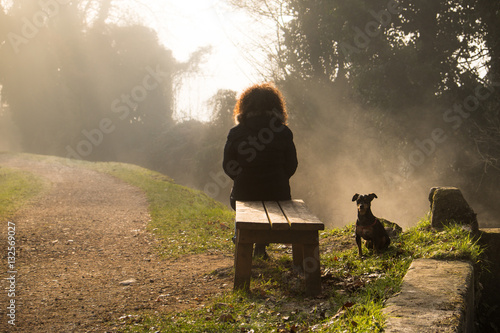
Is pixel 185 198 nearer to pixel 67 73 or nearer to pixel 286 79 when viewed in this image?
pixel 286 79

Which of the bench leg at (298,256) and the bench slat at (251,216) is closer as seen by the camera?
the bench slat at (251,216)

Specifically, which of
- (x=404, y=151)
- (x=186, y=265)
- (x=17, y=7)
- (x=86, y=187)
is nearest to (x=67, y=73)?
(x=17, y=7)

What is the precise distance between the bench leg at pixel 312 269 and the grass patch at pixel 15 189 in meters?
7.22

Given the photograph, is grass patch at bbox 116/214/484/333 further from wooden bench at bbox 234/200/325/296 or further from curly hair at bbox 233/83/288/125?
curly hair at bbox 233/83/288/125

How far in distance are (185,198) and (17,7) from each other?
25.0 metres

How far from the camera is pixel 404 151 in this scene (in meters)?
15.1

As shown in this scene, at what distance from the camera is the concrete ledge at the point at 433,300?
292 cm

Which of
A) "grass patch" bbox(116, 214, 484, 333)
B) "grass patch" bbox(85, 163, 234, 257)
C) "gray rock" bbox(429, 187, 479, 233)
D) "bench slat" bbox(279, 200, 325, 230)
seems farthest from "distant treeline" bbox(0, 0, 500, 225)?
"bench slat" bbox(279, 200, 325, 230)

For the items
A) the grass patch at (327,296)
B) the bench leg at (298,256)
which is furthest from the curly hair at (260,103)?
the grass patch at (327,296)

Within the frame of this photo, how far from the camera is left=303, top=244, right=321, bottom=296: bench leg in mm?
4133

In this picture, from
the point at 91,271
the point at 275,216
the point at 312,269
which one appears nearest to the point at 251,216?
the point at 275,216

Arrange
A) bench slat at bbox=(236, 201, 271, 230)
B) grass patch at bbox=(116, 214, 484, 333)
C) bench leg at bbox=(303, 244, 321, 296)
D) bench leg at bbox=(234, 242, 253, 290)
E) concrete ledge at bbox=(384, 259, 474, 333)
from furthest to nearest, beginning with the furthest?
bench leg at bbox=(234, 242, 253, 290), bench leg at bbox=(303, 244, 321, 296), bench slat at bbox=(236, 201, 271, 230), grass patch at bbox=(116, 214, 484, 333), concrete ledge at bbox=(384, 259, 474, 333)

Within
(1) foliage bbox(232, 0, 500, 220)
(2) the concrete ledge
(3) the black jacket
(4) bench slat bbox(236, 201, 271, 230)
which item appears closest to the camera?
(2) the concrete ledge

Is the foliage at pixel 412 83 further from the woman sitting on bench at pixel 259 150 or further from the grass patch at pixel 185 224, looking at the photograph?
the woman sitting on bench at pixel 259 150
